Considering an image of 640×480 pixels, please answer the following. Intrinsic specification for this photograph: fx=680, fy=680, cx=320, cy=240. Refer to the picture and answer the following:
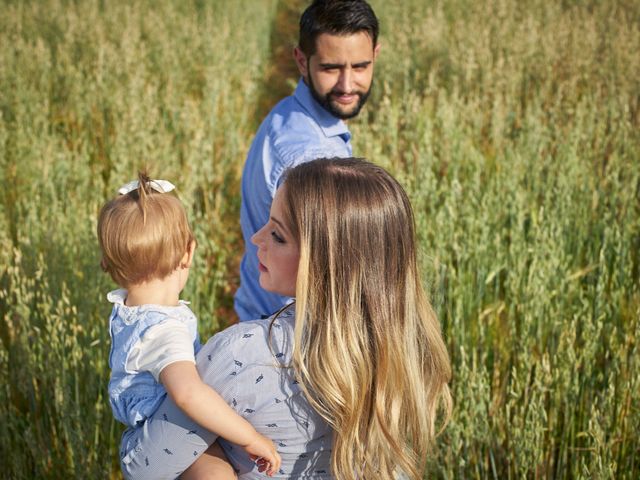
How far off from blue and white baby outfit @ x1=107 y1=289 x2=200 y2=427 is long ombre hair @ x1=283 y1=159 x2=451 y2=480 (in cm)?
32

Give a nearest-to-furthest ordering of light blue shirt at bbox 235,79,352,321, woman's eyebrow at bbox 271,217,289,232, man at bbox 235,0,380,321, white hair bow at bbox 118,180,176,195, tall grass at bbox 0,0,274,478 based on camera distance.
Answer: woman's eyebrow at bbox 271,217,289,232
white hair bow at bbox 118,180,176,195
light blue shirt at bbox 235,79,352,321
man at bbox 235,0,380,321
tall grass at bbox 0,0,274,478

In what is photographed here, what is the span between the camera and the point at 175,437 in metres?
1.44

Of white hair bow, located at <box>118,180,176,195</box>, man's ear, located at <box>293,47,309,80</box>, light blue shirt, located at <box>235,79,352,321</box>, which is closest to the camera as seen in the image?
white hair bow, located at <box>118,180,176,195</box>

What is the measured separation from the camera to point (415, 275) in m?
1.51

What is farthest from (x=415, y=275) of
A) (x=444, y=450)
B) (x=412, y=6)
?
(x=412, y=6)

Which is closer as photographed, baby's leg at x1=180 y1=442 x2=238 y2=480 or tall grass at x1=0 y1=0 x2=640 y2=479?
baby's leg at x1=180 y1=442 x2=238 y2=480

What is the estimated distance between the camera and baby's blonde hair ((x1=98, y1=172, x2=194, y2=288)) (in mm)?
1644

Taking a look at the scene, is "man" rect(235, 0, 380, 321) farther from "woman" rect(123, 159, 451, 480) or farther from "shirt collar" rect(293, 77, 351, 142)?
"woman" rect(123, 159, 451, 480)

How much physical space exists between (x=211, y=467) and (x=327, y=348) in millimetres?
389

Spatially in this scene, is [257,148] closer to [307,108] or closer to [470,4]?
[307,108]

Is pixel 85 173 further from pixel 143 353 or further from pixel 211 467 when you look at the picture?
pixel 211 467

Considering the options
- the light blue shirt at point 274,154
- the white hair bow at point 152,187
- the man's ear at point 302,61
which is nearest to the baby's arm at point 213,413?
the white hair bow at point 152,187

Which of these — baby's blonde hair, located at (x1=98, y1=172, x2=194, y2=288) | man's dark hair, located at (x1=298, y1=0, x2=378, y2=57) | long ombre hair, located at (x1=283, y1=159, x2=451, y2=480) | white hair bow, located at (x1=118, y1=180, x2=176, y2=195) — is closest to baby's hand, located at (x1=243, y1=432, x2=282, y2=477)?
long ombre hair, located at (x1=283, y1=159, x2=451, y2=480)

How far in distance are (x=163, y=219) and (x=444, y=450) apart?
1430 mm
